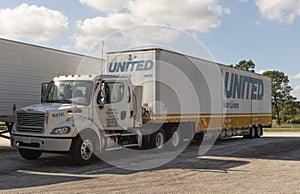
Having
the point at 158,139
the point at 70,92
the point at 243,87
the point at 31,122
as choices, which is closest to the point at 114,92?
the point at 70,92

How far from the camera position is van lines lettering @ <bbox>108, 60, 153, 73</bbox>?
49.9ft

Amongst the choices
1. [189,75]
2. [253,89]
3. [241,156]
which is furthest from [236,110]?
[241,156]

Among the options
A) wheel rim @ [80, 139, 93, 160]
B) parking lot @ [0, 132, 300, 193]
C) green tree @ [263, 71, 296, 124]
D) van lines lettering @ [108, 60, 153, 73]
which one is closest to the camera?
parking lot @ [0, 132, 300, 193]

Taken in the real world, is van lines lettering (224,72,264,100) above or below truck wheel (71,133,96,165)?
above

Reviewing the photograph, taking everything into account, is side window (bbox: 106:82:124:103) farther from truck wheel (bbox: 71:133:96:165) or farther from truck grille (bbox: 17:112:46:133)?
truck grille (bbox: 17:112:46:133)

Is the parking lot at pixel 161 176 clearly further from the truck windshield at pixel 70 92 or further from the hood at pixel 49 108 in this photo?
the truck windshield at pixel 70 92

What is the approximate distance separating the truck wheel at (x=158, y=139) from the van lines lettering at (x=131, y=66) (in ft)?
8.31

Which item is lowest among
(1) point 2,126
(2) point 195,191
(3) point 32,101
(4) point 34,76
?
(2) point 195,191

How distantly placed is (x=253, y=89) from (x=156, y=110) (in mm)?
10537

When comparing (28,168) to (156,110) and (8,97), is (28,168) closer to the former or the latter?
(8,97)

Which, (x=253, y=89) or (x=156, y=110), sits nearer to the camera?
(x=156, y=110)

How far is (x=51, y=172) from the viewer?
34.6 ft

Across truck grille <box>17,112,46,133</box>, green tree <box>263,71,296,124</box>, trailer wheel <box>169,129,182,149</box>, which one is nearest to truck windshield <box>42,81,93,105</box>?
truck grille <box>17,112,46,133</box>

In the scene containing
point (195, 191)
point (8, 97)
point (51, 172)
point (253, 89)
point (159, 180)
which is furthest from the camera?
point (253, 89)
